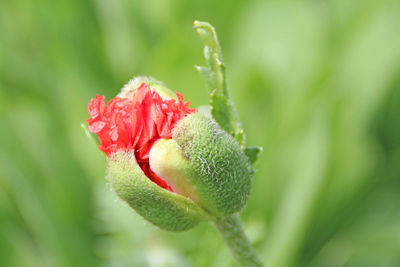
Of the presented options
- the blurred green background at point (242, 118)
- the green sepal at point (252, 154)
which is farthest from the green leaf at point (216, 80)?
the blurred green background at point (242, 118)

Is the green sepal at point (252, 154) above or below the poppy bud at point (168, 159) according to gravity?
above

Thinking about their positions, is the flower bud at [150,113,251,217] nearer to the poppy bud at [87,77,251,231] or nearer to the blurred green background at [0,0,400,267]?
the poppy bud at [87,77,251,231]

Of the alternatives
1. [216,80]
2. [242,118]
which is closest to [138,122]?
[216,80]

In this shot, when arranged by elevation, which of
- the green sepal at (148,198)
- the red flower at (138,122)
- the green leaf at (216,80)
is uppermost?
the green leaf at (216,80)

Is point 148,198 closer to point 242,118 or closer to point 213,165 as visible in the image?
point 213,165

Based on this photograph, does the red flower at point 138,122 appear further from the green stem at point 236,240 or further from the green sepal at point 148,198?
the green stem at point 236,240

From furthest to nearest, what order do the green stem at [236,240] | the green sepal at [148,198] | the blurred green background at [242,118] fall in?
the blurred green background at [242,118]
the green stem at [236,240]
the green sepal at [148,198]
